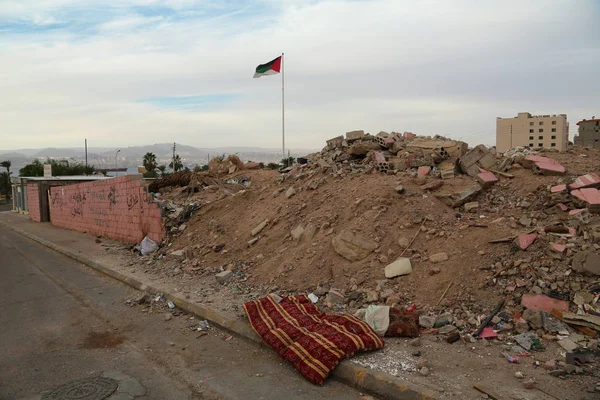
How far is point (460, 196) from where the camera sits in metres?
7.30

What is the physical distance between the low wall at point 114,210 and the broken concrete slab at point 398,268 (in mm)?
7578

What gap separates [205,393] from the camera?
3.98m

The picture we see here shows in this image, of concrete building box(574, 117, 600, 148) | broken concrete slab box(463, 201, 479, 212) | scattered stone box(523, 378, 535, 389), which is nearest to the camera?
scattered stone box(523, 378, 535, 389)

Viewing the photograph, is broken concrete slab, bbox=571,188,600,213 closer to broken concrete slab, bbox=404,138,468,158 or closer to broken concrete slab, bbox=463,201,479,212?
broken concrete slab, bbox=463,201,479,212

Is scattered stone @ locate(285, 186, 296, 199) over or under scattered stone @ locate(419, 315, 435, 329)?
over

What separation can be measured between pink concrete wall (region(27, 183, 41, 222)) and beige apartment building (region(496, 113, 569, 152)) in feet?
87.2

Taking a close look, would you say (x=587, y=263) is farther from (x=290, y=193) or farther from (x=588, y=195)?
(x=290, y=193)

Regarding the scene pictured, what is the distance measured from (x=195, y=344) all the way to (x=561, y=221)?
5148 millimetres

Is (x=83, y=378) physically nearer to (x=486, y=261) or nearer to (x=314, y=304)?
(x=314, y=304)

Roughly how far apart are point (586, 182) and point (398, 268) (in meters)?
3.17

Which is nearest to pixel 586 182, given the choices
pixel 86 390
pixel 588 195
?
pixel 588 195

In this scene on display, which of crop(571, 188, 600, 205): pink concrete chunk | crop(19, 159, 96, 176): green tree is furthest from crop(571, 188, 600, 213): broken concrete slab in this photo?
crop(19, 159, 96, 176): green tree

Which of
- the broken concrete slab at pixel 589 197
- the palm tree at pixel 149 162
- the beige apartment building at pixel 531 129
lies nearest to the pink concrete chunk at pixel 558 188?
the broken concrete slab at pixel 589 197

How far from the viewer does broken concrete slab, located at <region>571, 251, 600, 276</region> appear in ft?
16.0
